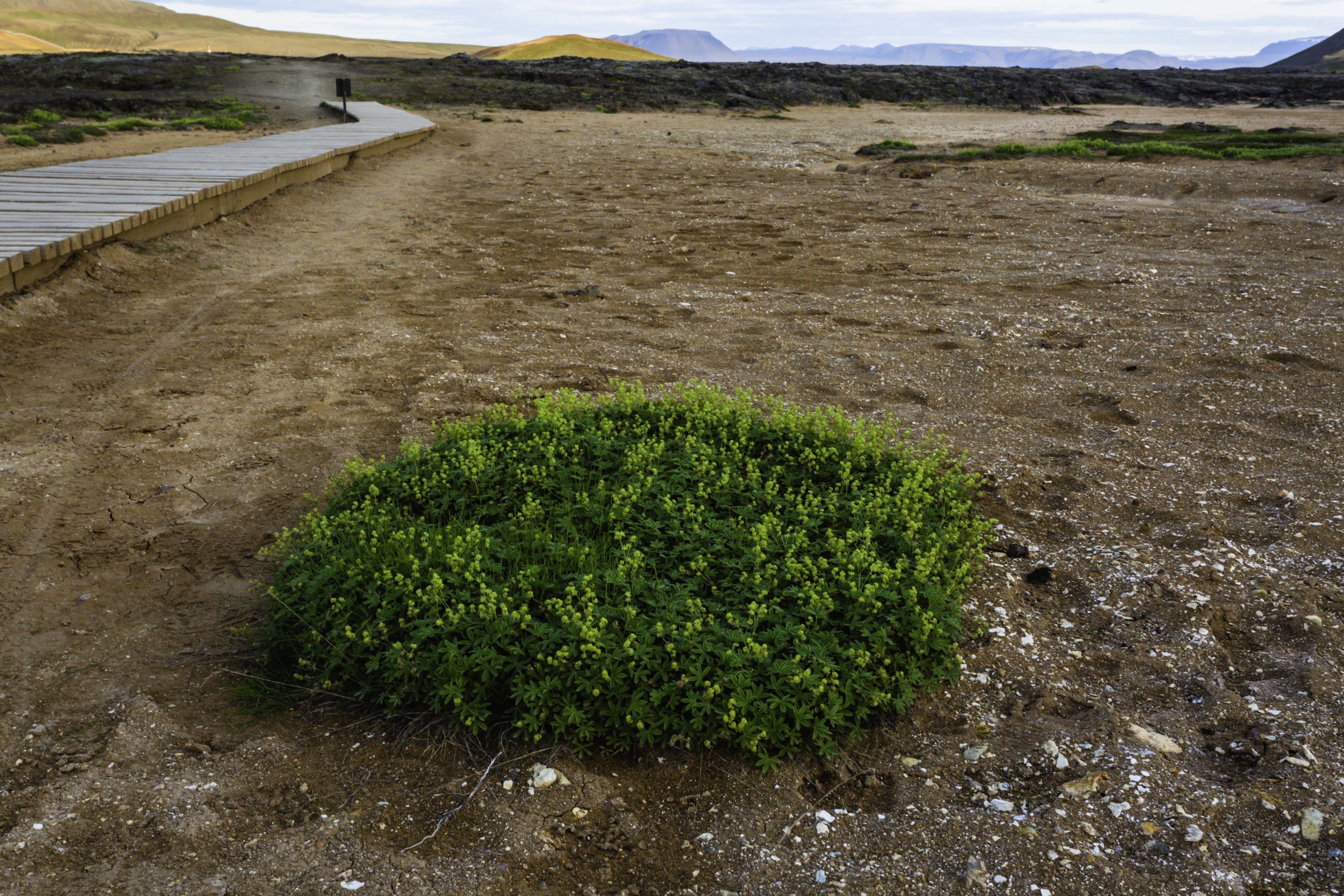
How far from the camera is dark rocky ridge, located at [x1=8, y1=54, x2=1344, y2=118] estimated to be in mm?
29469

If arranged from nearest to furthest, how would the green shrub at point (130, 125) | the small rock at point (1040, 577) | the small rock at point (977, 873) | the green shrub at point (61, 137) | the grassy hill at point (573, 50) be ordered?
the small rock at point (977, 873)
the small rock at point (1040, 577)
the green shrub at point (61, 137)
the green shrub at point (130, 125)
the grassy hill at point (573, 50)

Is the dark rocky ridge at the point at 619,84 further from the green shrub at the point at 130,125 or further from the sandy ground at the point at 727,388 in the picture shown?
the sandy ground at the point at 727,388

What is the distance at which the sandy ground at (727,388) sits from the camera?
2.48 meters

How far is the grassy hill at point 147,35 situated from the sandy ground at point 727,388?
228 ft

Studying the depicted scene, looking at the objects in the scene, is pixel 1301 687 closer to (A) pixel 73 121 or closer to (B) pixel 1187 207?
(B) pixel 1187 207

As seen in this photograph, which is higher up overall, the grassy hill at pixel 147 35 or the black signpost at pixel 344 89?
the grassy hill at pixel 147 35

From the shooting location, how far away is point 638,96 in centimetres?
3300

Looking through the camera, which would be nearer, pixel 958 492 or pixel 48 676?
pixel 48 676

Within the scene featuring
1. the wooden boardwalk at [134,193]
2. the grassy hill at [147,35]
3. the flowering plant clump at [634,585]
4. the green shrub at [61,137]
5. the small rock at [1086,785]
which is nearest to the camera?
the small rock at [1086,785]

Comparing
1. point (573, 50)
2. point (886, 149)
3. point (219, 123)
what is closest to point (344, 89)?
point (219, 123)

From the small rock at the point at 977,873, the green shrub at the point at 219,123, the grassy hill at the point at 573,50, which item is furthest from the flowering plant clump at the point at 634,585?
the grassy hill at the point at 573,50

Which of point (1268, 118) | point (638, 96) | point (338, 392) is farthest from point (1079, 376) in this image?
point (1268, 118)

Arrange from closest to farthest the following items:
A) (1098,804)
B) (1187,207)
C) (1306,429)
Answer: (1098,804), (1306,429), (1187,207)

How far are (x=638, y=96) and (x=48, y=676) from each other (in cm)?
3291
